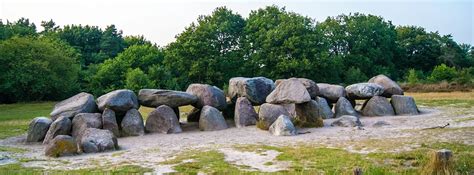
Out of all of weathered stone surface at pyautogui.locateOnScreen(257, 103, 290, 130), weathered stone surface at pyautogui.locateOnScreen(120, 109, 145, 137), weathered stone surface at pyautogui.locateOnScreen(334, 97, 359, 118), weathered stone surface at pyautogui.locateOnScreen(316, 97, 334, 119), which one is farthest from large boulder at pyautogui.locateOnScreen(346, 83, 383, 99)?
weathered stone surface at pyautogui.locateOnScreen(120, 109, 145, 137)

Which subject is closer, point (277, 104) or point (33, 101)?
point (277, 104)

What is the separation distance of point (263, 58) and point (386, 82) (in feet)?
71.1

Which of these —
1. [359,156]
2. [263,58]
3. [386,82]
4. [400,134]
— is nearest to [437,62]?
[263,58]

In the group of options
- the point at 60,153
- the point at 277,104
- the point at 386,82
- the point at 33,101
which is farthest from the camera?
the point at 33,101

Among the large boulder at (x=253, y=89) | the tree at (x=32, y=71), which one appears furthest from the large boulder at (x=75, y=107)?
the tree at (x=32, y=71)

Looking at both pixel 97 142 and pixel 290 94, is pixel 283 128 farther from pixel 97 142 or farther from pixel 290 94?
pixel 97 142

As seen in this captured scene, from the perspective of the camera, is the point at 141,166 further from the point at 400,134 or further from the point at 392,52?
the point at 392,52

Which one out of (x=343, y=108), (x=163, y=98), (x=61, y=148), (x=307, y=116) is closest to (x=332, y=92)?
(x=343, y=108)

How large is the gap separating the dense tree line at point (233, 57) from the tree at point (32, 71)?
0.07 m

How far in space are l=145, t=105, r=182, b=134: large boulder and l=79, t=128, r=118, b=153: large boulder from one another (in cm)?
350

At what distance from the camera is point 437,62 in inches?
2151

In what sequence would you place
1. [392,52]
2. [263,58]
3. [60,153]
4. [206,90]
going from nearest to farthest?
1. [60,153]
2. [206,90]
3. [263,58]
4. [392,52]

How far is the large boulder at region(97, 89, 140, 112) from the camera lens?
15789 millimetres

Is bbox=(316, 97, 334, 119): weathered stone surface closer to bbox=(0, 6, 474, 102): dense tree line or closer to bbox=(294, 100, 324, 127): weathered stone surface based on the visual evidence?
bbox=(294, 100, 324, 127): weathered stone surface
